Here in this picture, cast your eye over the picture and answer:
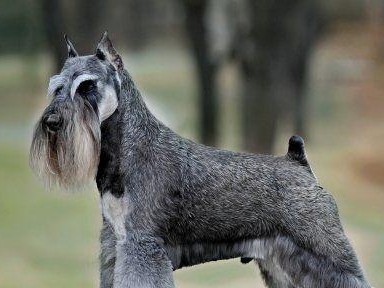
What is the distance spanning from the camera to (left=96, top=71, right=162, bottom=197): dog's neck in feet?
17.2

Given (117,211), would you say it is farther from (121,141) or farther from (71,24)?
(71,24)

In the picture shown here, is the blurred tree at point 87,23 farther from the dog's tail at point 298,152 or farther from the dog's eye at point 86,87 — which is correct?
the dog's eye at point 86,87

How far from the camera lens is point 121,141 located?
525 centimetres

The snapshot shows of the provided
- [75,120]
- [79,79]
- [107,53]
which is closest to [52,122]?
[75,120]

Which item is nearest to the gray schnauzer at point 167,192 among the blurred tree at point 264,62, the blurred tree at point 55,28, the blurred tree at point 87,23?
the blurred tree at point 264,62

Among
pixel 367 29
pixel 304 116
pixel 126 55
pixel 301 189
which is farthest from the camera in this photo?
pixel 367 29

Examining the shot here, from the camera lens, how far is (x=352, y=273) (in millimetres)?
5617

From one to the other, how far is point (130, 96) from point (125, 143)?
0.27 m

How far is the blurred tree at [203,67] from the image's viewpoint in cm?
1372

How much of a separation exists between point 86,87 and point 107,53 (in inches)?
12.1

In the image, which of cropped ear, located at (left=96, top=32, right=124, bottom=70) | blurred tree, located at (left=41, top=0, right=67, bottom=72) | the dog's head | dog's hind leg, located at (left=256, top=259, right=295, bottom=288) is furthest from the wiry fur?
blurred tree, located at (left=41, top=0, right=67, bottom=72)

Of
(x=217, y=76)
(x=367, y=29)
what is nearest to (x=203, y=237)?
(x=217, y=76)

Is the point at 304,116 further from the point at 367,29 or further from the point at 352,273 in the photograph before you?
the point at 352,273

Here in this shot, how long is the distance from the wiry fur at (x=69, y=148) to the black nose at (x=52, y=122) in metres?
0.02
